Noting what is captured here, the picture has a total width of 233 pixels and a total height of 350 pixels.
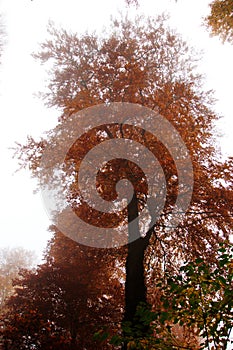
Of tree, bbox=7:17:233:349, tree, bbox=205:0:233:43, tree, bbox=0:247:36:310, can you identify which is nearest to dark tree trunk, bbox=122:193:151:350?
tree, bbox=7:17:233:349

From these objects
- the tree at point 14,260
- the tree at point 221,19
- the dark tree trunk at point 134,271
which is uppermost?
the tree at point 14,260

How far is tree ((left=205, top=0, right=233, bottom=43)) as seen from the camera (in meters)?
5.42

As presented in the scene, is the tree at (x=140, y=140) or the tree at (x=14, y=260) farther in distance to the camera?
the tree at (x=14, y=260)

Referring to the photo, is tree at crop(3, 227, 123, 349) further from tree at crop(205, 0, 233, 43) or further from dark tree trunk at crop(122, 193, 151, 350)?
tree at crop(205, 0, 233, 43)

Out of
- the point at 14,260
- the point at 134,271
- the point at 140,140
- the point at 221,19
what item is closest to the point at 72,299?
the point at 134,271

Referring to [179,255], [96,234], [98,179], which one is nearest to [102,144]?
[98,179]

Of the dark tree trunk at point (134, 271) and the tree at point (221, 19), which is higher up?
the tree at point (221, 19)

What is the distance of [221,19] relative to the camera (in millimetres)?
5734

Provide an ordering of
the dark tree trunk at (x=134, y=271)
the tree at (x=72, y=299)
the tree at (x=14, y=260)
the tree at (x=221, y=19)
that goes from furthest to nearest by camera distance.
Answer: the tree at (x=14, y=260), the tree at (x=72, y=299), the dark tree trunk at (x=134, y=271), the tree at (x=221, y=19)

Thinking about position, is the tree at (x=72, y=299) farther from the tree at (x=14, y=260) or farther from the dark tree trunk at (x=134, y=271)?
the tree at (x=14, y=260)

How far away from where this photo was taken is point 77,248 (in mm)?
9812

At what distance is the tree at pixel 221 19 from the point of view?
5.42 m

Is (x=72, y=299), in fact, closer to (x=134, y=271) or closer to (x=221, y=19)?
(x=134, y=271)

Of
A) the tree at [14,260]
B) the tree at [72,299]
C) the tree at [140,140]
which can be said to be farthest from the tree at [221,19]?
the tree at [14,260]
